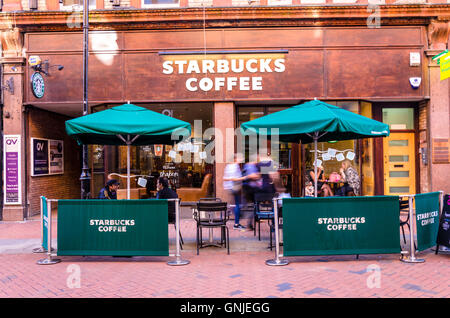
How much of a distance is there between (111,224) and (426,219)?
18.8 ft

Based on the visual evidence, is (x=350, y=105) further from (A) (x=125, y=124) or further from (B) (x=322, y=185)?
(A) (x=125, y=124)

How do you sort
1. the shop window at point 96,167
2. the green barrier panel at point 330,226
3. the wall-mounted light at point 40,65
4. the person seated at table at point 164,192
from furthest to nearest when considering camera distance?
the shop window at point 96,167 < the wall-mounted light at point 40,65 < the person seated at table at point 164,192 < the green barrier panel at point 330,226

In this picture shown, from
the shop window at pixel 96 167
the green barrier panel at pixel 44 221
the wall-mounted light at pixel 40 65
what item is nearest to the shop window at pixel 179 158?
the shop window at pixel 96 167

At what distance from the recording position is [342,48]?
10.9m

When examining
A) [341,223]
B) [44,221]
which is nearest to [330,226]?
[341,223]

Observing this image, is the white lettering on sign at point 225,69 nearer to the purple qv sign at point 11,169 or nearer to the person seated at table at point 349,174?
the person seated at table at point 349,174

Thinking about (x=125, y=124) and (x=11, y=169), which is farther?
(x=11, y=169)

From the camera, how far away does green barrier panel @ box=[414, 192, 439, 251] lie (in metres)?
6.48

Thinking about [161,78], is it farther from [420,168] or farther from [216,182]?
[420,168]

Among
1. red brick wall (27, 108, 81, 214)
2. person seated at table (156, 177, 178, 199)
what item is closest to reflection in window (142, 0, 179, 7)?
red brick wall (27, 108, 81, 214)

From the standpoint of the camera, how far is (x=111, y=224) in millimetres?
6402

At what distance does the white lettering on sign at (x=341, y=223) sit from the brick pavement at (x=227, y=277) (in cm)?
62

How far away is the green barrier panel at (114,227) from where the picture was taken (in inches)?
250

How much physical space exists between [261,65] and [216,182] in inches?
149
